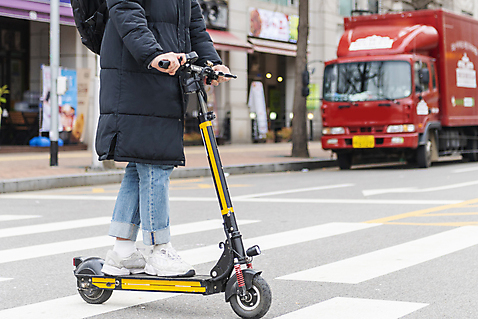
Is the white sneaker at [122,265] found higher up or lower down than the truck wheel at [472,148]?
lower down

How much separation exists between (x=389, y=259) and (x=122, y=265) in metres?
2.30

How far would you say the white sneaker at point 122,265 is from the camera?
4.10m

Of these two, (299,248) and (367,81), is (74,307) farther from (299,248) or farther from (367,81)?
(367,81)

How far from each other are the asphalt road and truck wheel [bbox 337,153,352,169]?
18.3 ft

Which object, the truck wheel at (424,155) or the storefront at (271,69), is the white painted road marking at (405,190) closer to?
the truck wheel at (424,155)

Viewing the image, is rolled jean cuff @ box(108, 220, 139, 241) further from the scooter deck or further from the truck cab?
the truck cab

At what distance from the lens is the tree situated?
1966 cm

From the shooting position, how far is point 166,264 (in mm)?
4008

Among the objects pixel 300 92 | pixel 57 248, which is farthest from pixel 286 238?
pixel 300 92

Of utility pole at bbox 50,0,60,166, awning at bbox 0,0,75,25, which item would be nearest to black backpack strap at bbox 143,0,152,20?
utility pole at bbox 50,0,60,166

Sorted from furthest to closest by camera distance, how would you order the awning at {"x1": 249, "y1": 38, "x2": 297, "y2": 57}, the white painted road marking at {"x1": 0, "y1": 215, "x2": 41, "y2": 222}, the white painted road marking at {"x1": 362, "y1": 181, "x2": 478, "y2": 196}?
1. the awning at {"x1": 249, "y1": 38, "x2": 297, "y2": 57}
2. the white painted road marking at {"x1": 362, "y1": 181, "x2": 478, "y2": 196}
3. the white painted road marking at {"x1": 0, "y1": 215, "x2": 41, "y2": 222}

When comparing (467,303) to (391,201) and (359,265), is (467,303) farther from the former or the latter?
(391,201)

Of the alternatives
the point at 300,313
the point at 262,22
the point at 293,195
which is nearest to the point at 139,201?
the point at 300,313

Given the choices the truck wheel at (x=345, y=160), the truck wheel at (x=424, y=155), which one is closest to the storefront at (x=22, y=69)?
the truck wheel at (x=345, y=160)
